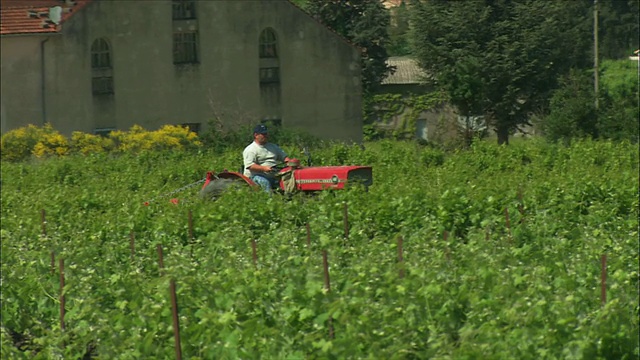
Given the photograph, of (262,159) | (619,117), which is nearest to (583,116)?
(619,117)

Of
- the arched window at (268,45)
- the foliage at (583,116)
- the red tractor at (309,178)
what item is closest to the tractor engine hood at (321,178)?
the red tractor at (309,178)

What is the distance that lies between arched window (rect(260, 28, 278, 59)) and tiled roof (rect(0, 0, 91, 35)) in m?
5.48

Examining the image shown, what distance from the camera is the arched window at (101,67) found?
131 feet

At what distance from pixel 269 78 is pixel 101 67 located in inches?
203

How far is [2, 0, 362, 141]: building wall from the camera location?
3928 centimetres

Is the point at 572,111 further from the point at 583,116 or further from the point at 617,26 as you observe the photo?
the point at 617,26

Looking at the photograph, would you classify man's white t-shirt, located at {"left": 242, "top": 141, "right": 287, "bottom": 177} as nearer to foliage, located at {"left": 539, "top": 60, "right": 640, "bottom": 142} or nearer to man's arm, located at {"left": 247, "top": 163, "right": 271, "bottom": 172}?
man's arm, located at {"left": 247, "top": 163, "right": 271, "bottom": 172}

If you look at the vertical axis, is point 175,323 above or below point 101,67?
below

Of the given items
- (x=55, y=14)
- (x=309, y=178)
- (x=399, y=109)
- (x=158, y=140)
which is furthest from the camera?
(x=399, y=109)

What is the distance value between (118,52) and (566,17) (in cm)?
1328

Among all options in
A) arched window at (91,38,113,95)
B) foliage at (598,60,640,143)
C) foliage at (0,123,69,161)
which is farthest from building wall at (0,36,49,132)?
foliage at (598,60,640,143)

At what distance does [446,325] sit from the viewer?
840 centimetres

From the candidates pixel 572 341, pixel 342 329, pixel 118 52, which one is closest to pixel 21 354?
pixel 342 329

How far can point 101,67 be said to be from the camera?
132 ft
